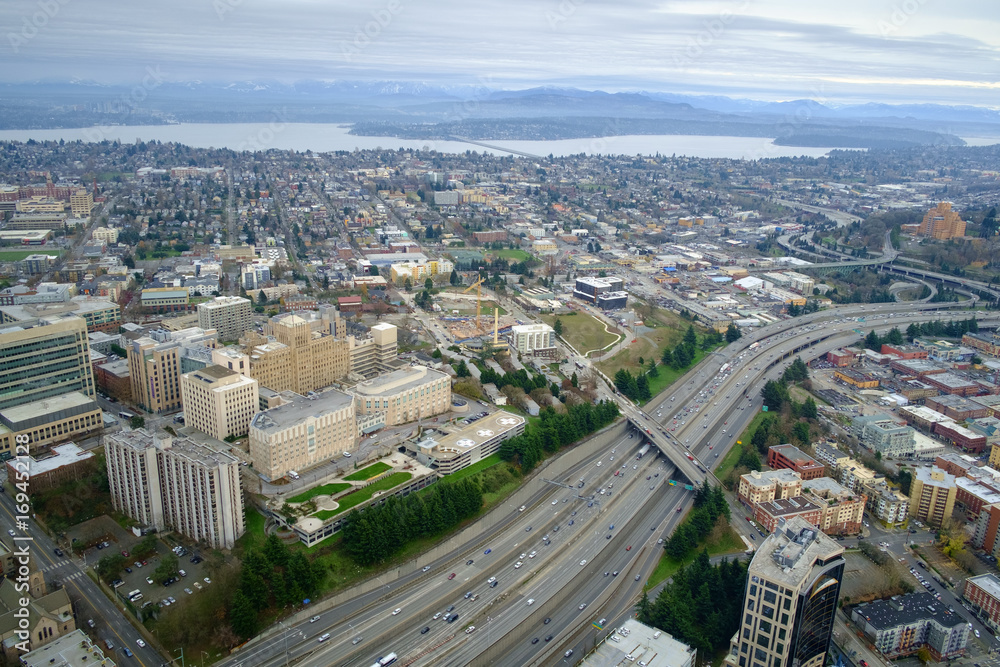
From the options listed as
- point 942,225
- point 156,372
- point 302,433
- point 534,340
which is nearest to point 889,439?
point 534,340

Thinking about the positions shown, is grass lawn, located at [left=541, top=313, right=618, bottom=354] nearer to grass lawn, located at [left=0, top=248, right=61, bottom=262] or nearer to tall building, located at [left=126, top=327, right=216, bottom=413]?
tall building, located at [left=126, top=327, right=216, bottom=413]

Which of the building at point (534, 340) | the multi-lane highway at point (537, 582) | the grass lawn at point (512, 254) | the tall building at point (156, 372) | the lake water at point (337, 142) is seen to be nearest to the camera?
the multi-lane highway at point (537, 582)

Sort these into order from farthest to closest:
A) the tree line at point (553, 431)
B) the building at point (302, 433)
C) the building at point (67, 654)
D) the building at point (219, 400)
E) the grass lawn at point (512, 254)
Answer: the grass lawn at point (512, 254) < the tree line at point (553, 431) < the building at point (219, 400) < the building at point (302, 433) < the building at point (67, 654)

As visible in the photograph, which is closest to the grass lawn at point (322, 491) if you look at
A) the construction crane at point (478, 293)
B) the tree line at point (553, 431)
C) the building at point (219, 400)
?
the building at point (219, 400)

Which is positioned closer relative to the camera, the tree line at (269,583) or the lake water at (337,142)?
the tree line at (269,583)

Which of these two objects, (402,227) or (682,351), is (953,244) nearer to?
(682,351)

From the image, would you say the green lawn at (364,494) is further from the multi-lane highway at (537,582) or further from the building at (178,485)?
the multi-lane highway at (537,582)
